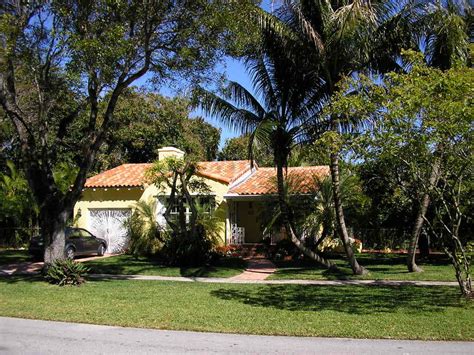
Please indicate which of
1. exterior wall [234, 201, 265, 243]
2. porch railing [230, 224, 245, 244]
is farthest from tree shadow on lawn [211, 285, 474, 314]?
exterior wall [234, 201, 265, 243]

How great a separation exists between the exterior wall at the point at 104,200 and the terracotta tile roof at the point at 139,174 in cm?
34

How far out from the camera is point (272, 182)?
22172 millimetres

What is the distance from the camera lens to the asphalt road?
675 cm

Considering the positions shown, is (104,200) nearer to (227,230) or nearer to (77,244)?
(77,244)

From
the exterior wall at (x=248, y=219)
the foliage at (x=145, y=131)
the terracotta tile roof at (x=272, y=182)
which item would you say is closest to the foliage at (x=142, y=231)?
the terracotta tile roof at (x=272, y=182)

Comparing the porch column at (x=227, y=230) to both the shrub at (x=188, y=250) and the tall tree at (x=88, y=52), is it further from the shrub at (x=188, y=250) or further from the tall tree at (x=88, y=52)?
the tall tree at (x=88, y=52)

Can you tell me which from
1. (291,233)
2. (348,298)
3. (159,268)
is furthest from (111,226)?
(348,298)

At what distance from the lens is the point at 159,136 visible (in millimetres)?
34188

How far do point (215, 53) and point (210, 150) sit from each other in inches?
1063

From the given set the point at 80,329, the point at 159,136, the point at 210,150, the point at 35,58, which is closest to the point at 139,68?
the point at 35,58

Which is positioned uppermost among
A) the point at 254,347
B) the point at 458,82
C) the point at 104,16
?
the point at 104,16

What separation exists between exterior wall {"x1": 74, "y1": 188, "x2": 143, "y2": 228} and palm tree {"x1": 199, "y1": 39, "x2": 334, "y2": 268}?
9.53 metres

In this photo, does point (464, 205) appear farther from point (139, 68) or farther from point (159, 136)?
point (159, 136)

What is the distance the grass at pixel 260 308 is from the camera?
7949mm
